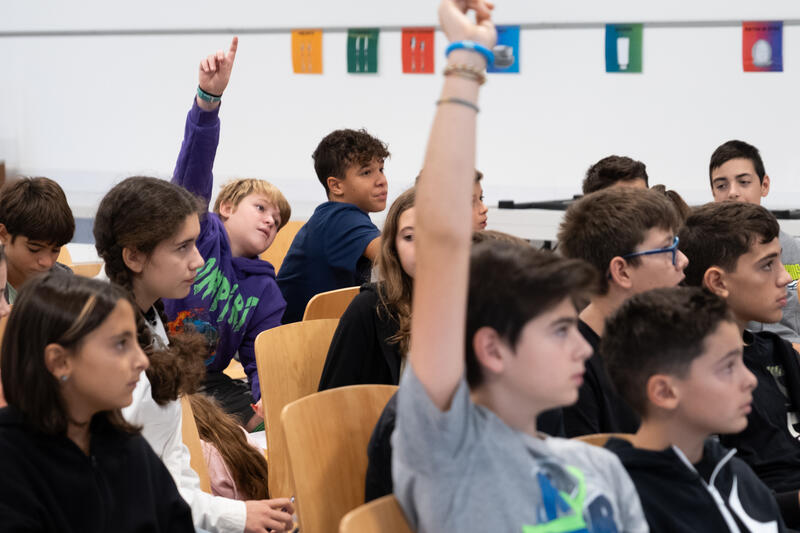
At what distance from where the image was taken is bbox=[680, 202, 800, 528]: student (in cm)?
190

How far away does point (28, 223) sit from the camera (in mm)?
2396

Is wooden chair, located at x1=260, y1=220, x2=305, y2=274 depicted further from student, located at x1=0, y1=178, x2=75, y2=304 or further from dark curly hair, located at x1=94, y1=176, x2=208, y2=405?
dark curly hair, located at x1=94, y1=176, x2=208, y2=405

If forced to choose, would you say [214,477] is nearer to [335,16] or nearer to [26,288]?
[26,288]

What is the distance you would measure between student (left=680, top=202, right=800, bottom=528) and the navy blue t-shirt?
53.2 inches

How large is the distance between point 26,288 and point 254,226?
1919 millimetres

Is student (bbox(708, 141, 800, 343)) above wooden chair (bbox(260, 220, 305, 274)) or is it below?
above

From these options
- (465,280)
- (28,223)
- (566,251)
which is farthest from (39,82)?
(465,280)

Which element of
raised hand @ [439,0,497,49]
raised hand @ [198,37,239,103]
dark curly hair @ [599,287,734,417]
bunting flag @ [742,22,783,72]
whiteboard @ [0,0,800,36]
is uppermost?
whiteboard @ [0,0,800,36]

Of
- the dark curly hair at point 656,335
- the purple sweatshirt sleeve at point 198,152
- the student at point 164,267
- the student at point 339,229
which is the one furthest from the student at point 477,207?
the dark curly hair at point 656,335

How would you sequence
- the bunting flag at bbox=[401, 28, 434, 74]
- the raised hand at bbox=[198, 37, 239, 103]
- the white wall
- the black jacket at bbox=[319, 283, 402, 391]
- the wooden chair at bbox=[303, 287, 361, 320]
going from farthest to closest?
the bunting flag at bbox=[401, 28, 434, 74]
the white wall
the raised hand at bbox=[198, 37, 239, 103]
the wooden chair at bbox=[303, 287, 361, 320]
the black jacket at bbox=[319, 283, 402, 391]

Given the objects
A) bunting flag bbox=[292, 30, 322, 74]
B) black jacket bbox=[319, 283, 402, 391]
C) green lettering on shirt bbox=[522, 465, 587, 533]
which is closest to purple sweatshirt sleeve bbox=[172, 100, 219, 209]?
black jacket bbox=[319, 283, 402, 391]

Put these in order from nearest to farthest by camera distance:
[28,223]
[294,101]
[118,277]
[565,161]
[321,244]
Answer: [118,277] → [28,223] → [321,244] → [565,161] → [294,101]

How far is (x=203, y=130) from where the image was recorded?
2785mm

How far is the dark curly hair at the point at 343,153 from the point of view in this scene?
3.51m
